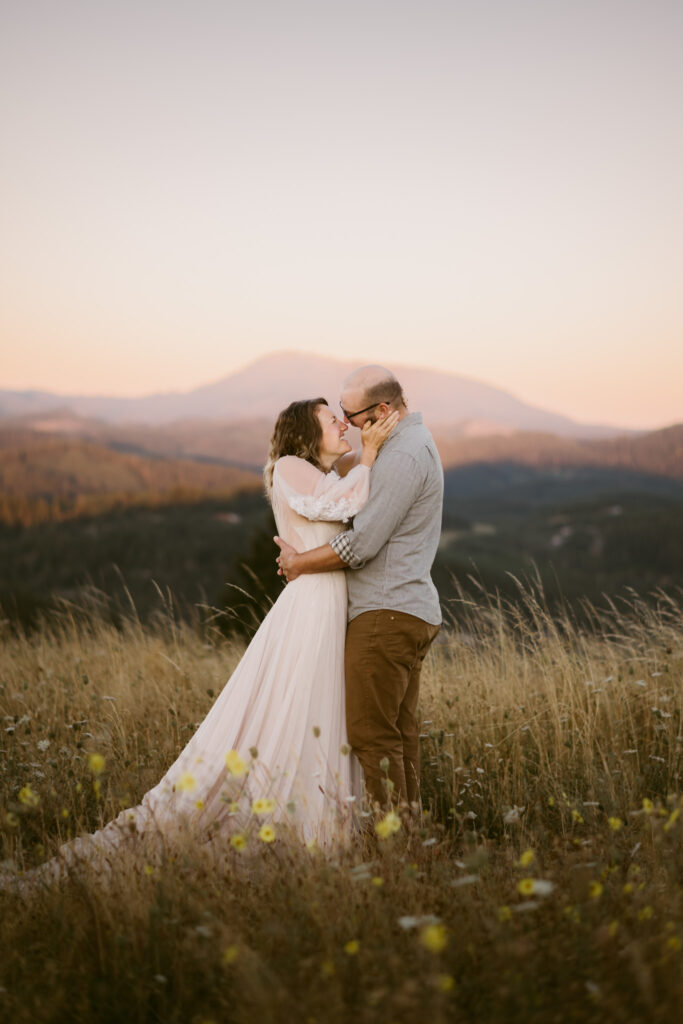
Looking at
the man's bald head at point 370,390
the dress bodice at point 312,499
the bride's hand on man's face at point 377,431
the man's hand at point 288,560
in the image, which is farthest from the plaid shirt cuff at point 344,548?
the man's bald head at point 370,390

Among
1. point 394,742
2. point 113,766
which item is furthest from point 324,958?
point 113,766

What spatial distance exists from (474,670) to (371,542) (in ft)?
9.03

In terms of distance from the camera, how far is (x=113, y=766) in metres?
4.43

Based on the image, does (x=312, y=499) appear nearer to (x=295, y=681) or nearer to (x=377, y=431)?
(x=377, y=431)

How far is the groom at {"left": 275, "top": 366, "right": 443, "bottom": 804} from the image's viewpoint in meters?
3.56

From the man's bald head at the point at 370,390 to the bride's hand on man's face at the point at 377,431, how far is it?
0.03 m

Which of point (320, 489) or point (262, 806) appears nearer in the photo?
point (262, 806)

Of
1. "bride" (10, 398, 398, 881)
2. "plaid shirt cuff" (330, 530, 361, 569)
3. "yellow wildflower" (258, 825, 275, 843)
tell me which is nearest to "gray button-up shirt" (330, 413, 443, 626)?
"plaid shirt cuff" (330, 530, 361, 569)

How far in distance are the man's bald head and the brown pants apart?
98cm

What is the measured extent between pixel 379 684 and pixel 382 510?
82 centimetres

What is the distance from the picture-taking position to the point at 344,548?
11.8ft

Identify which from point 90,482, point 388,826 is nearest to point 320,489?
point 388,826

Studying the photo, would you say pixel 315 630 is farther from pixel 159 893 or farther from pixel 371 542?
pixel 159 893

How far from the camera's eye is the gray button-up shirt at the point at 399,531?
3549 millimetres
